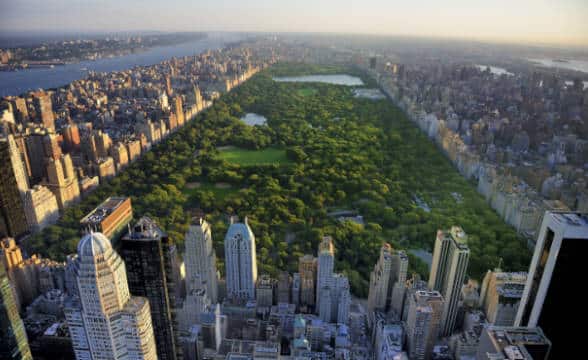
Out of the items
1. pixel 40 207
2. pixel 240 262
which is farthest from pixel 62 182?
pixel 240 262

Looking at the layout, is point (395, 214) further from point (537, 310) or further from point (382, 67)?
point (382, 67)

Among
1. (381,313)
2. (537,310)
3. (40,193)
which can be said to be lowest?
(381,313)

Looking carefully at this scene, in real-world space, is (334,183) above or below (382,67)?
below

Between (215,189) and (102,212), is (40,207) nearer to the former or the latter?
(215,189)

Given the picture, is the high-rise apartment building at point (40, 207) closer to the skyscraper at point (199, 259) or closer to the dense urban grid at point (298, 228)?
the dense urban grid at point (298, 228)

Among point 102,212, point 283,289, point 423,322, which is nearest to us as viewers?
point 102,212

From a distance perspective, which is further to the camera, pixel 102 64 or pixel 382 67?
pixel 382 67

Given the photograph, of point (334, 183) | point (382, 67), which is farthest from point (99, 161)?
point (382, 67)
